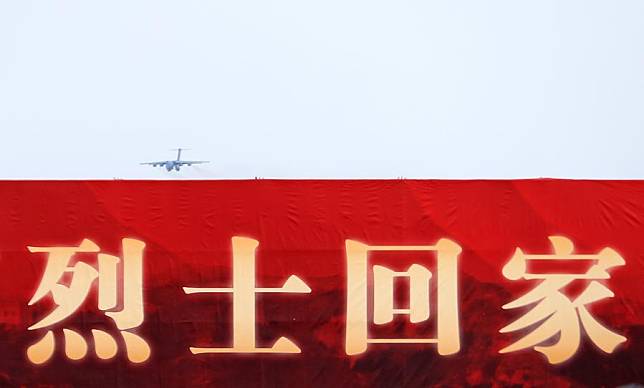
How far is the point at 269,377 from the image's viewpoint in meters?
5.88

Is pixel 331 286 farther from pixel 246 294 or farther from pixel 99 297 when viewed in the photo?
pixel 99 297

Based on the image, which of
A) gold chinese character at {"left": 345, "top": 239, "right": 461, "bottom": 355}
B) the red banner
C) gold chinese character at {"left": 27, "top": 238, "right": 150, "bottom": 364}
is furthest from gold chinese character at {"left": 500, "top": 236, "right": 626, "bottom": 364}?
gold chinese character at {"left": 27, "top": 238, "right": 150, "bottom": 364}

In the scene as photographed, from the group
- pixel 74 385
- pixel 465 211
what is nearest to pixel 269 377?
pixel 74 385

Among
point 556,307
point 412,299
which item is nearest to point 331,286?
point 412,299

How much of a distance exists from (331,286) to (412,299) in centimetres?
64

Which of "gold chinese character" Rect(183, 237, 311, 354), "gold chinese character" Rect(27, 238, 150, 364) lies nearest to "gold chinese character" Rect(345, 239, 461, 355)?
"gold chinese character" Rect(183, 237, 311, 354)

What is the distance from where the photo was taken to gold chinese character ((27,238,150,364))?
589 centimetres

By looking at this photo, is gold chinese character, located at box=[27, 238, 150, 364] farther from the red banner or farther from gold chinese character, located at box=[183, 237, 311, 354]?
gold chinese character, located at box=[183, 237, 311, 354]

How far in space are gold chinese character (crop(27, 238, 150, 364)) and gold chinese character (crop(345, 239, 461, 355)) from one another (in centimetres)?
166

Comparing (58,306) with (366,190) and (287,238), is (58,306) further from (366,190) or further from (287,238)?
→ (366,190)

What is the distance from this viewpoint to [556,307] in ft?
19.2

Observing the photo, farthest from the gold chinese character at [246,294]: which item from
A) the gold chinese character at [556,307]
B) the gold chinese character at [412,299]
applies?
the gold chinese character at [556,307]

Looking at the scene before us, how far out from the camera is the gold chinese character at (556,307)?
584 cm

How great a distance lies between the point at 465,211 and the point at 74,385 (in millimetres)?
3379
